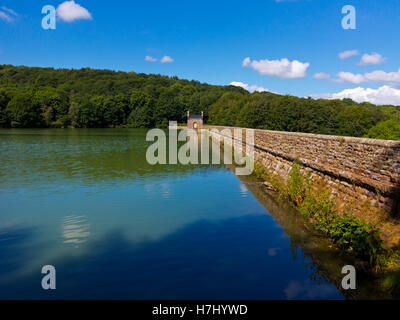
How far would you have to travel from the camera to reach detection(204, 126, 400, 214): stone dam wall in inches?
220

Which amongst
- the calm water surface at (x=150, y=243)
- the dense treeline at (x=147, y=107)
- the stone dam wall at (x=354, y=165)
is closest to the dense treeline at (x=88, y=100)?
the dense treeline at (x=147, y=107)

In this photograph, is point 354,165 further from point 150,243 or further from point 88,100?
point 88,100

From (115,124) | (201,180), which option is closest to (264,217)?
(201,180)

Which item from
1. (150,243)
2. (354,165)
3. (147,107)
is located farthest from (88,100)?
(354,165)

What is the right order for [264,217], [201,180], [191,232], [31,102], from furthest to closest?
[31,102]
[201,180]
[264,217]
[191,232]

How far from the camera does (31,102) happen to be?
71688 mm

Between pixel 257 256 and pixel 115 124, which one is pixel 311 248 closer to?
pixel 257 256

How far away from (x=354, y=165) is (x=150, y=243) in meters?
5.12

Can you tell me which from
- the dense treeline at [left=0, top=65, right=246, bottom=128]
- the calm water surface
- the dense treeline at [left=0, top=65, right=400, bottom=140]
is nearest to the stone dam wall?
the calm water surface

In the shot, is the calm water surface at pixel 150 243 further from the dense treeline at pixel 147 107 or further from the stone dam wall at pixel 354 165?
the dense treeline at pixel 147 107

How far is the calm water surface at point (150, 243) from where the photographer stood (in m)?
4.69

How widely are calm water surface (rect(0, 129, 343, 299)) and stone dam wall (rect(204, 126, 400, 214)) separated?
1.63 metres

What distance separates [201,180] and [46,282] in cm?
914

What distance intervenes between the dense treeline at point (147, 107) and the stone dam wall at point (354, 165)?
39961 millimetres
